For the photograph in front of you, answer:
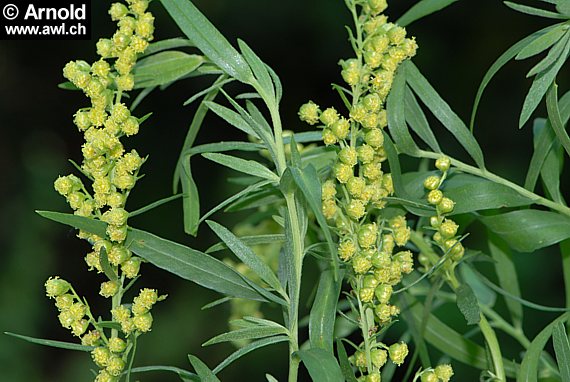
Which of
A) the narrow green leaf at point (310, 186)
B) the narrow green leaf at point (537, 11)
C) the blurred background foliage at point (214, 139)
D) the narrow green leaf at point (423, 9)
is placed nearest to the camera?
the narrow green leaf at point (310, 186)

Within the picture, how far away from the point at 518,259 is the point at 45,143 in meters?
1.19

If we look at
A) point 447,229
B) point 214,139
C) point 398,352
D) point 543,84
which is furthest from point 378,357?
point 214,139

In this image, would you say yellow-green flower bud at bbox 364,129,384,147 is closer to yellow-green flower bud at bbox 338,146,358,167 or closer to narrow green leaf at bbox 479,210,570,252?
yellow-green flower bud at bbox 338,146,358,167

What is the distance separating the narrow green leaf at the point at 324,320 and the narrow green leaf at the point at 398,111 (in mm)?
134

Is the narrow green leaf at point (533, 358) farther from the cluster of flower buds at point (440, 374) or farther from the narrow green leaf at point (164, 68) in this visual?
the narrow green leaf at point (164, 68)

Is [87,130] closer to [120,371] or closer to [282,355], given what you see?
[120,371]

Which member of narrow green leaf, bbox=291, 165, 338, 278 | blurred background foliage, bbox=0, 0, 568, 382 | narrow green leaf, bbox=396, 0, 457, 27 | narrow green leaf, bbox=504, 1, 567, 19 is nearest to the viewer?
narrow green leaf, bbox=291, 165, 338, 278

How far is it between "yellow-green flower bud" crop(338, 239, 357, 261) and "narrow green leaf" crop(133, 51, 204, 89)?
0.67 ft

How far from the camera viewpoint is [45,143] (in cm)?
215

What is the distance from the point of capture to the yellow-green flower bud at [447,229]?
577mm

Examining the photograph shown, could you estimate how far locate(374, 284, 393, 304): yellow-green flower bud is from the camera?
52 cm

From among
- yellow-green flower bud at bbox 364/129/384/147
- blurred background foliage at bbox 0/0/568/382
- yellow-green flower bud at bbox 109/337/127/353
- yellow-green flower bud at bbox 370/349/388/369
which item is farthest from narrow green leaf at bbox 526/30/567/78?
blurred background foliage at bbox 0/0/568/382

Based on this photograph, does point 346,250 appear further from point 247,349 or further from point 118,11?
point 118,11

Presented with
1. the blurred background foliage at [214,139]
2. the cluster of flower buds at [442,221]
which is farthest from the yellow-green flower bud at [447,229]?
the blurred background foliage at [214,139]
